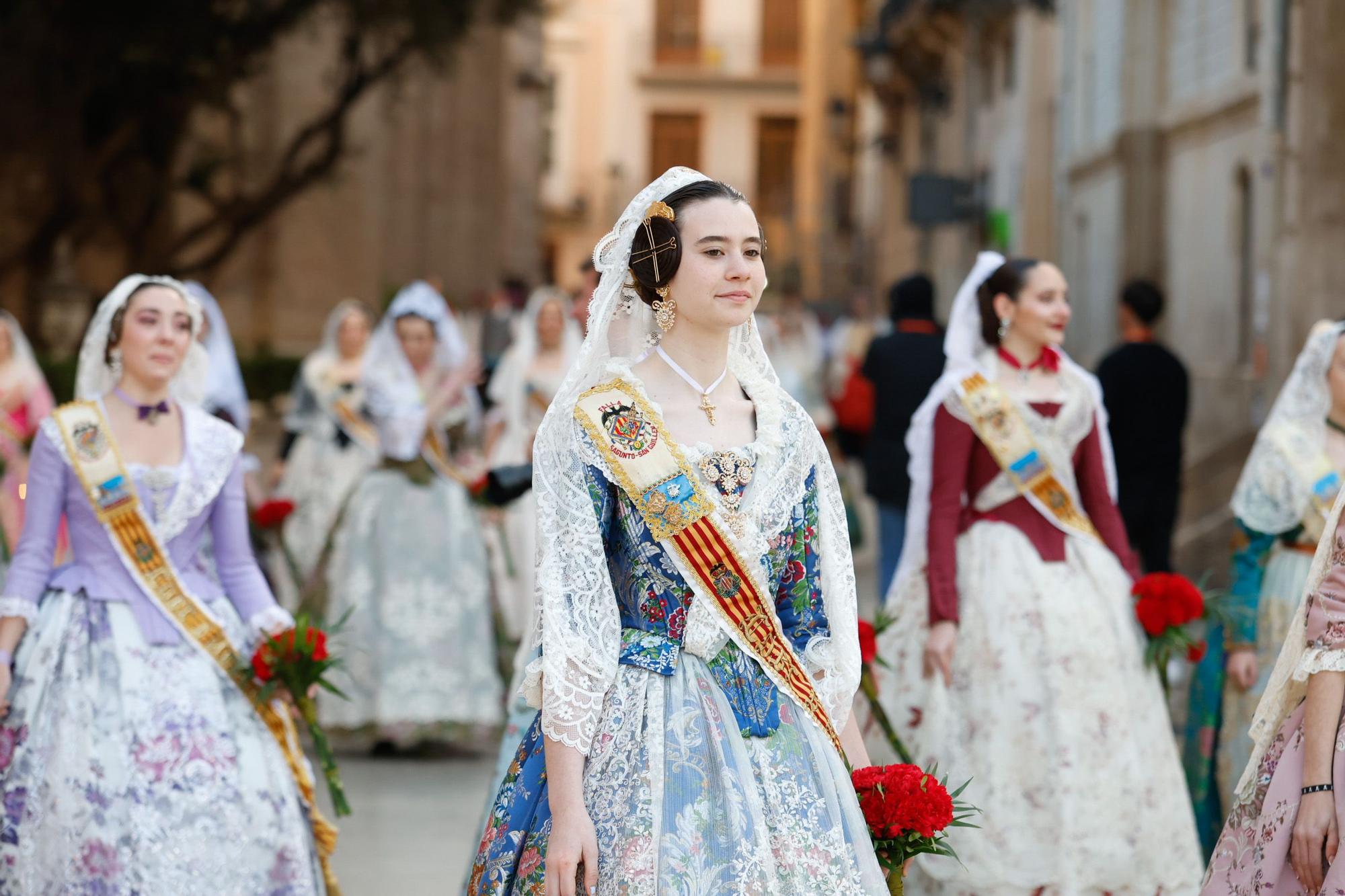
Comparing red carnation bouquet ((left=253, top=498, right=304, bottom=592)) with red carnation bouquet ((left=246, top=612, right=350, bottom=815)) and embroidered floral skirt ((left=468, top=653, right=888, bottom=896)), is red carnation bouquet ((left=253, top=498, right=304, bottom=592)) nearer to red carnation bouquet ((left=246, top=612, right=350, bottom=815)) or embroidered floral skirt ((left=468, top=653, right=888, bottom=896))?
red carnation bouquet ((left=246, top=612, right=350, bottom=815))

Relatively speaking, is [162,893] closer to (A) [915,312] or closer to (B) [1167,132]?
(A) [915,312]

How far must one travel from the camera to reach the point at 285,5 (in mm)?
16484

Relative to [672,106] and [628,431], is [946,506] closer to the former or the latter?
[628,431]

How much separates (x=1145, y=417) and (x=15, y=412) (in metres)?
5.33

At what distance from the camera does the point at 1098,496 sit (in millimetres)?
5723

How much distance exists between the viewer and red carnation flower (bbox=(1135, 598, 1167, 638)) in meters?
5.40

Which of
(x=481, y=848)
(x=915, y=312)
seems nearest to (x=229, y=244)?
(x=915, y=312)

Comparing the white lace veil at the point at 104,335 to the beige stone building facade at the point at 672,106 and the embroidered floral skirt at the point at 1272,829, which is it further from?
the beige stone building facade at the point at 672,106

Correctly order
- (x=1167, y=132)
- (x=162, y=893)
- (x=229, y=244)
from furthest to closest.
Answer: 1. (x=229, y=244)
2. (x=1167, y=132)
3. (x=162, y=893)

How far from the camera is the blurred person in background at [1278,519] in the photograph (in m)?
5.38

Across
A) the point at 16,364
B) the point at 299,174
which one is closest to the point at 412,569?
the point at 16,364

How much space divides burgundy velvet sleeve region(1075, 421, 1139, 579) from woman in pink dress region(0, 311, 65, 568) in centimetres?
503

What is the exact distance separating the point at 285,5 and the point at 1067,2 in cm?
736

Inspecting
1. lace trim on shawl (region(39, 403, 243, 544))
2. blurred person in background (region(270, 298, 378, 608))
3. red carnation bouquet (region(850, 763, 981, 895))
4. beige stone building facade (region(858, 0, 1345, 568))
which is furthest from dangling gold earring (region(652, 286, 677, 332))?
beige stone building facade (region(858, 0, 1345, 568))
